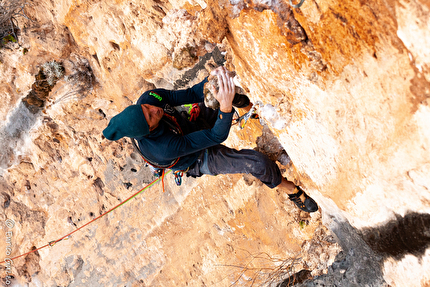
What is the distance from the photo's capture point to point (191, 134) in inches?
73.5

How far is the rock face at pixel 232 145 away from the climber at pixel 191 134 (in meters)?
0.19

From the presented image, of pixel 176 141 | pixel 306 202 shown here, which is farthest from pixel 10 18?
pixel 306 202

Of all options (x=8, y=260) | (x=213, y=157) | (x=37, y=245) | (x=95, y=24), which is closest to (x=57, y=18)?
(x=95, y=24)

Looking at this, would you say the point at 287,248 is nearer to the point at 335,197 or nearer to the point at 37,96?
the point at 335,197

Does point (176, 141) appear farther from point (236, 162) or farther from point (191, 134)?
point (236, 162)

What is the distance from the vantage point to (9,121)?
3.63 metres

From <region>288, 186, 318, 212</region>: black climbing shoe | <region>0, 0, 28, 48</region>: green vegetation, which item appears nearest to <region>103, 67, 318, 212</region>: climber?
<region>288, 186, 318, 212</region>: black climbing shoe

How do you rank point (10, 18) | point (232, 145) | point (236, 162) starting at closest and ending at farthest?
point (236, 162) → point (232, 145) → point (10, 18)

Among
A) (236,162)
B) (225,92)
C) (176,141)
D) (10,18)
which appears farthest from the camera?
(10,18)

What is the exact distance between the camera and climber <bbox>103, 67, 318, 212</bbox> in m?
1.69

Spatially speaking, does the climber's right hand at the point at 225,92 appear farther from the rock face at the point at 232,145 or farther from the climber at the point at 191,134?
the rock face at the point at 232,145

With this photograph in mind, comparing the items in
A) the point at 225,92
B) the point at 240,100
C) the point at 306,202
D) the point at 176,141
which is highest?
the point at 225,92

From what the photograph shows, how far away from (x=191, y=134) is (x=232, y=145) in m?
1.09

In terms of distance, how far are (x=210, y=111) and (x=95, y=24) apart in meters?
1.73
